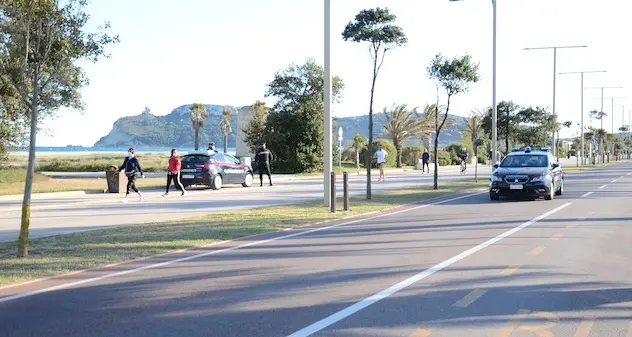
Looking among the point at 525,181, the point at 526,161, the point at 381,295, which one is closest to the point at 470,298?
the point at 381,295

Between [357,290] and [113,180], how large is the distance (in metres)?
18.4

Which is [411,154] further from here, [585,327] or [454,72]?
[585,327]

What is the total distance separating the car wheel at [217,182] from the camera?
2670cm

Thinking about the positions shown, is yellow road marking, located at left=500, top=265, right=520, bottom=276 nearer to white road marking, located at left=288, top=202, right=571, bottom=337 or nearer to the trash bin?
white road marking, located at left=288, top=202, right=571, bottom=337

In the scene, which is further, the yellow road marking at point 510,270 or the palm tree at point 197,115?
the palm tree at point 197,115

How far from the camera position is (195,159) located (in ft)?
87.4

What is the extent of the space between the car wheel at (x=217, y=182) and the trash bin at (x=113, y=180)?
3673 millimetres

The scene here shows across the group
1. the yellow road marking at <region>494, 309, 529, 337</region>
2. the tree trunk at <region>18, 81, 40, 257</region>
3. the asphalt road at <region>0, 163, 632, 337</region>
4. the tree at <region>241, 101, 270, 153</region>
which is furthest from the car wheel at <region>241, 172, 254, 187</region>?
the yellow road marking at <region>494, 309, 529, 337</region>

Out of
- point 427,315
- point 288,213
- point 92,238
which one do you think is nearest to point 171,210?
point 288,213

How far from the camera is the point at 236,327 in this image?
20.7 ft

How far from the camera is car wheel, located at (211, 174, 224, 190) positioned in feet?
87.6

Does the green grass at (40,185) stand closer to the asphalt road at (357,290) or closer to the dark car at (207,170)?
the dark car at (207,170)

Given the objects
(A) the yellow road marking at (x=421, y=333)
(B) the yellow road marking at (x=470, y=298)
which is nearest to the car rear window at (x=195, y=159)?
(B) the yellow road marking at (x=470, y=298)

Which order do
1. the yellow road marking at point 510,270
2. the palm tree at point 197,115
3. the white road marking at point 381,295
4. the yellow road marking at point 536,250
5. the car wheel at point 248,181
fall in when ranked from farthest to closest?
the palm tree at point 197,115 < the car wheel at point 248,181 < the yellow road marking at point 536,250 < the yellow road marking at point 510,270 < the white road marking at point 381,295
